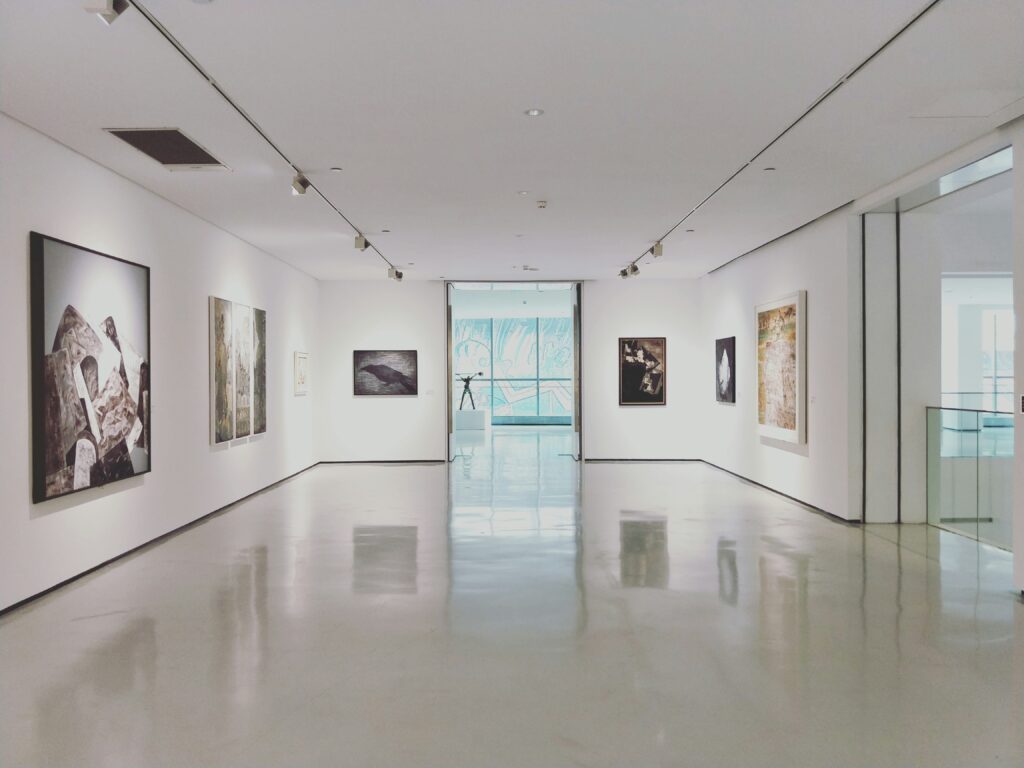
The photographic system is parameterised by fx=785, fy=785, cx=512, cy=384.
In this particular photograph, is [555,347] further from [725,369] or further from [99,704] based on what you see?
[99,704]

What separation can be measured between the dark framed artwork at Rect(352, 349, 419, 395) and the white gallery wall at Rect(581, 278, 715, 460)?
13.4 feet

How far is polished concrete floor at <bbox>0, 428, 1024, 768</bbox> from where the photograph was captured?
3912 mm

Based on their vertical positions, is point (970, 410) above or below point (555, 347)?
below

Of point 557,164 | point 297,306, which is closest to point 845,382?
point 557,164

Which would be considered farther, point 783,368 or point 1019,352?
point 783,368

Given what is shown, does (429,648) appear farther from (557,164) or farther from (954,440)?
(954,440)

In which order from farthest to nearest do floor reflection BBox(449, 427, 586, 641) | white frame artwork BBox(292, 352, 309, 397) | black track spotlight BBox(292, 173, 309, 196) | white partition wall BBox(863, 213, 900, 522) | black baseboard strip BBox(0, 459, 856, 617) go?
white frame artwork BBox(292, 352, 309, 397) → white partition wall BBox(863, 213, 900, 522) → black track spotlight BBox(292, 173, 309, 196) → black baseboard strip BBox(0, 459, 856, 617) → floor reflection BBox(449, 427, 586, 641)

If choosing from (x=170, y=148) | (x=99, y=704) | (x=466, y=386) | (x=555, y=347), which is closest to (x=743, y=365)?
(x=170, y=148)

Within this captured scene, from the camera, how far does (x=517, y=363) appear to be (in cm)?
3178

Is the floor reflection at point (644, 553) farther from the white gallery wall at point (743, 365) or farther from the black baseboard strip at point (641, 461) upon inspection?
the black baseboard strip at point (641, 461)

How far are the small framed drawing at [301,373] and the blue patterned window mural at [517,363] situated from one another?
51.0 ft

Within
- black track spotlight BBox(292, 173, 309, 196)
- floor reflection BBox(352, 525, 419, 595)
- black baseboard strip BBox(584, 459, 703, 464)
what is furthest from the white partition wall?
black baseboard strip BBox(584, 459, 703, 464)

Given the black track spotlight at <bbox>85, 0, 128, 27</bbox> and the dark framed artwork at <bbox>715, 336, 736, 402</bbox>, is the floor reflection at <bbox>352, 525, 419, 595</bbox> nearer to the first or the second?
the black track spotlight at <bbox>85, 0, 128, 27</bbox>

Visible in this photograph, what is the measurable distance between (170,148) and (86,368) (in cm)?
216
